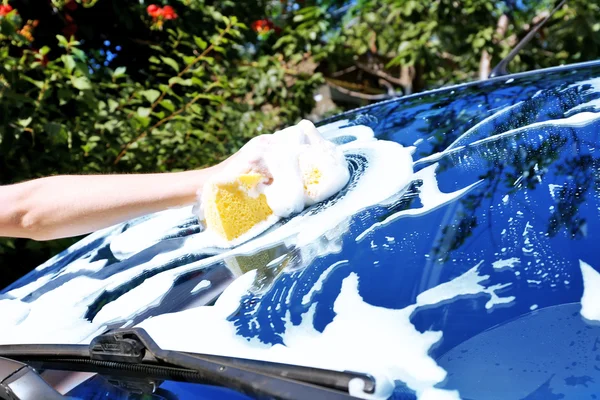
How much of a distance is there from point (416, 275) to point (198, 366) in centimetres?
34

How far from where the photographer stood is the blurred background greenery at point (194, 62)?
3082 mm

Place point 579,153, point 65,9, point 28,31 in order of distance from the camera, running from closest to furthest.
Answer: point 579,153 → point 28,31 → point 65,9

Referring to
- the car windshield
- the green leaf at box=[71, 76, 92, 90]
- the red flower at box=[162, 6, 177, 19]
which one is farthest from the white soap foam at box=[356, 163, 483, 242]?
the red flower at box=[162, 6, 177, 19]

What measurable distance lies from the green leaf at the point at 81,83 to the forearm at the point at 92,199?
4.95 ft

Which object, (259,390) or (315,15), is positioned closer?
(259,390)

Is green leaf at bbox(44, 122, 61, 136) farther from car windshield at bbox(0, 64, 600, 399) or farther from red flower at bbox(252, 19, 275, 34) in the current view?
red flower at bbox(252, 19, 275, 34)

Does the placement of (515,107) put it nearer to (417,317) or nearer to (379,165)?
(379,165)

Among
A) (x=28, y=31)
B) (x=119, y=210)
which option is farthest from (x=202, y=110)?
(x=119, y=210)

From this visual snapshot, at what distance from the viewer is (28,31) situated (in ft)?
10.4

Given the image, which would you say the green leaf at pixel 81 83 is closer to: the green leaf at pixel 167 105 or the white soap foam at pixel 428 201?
the green leaf at pixel 167 105

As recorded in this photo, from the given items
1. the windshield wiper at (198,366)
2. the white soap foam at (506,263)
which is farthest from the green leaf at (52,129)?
the white soap foam at (506,263)

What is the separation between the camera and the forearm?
59.6 inches

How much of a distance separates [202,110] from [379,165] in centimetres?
249

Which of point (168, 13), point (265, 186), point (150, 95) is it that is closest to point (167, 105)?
point (150, 95)
